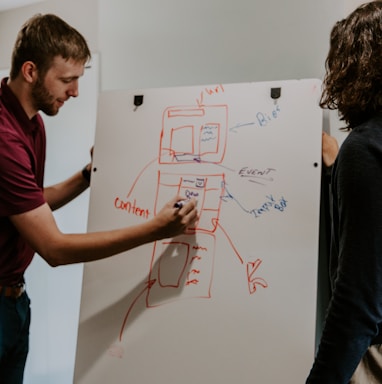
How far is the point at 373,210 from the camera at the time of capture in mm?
747

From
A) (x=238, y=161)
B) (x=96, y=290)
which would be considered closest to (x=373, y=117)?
(x=238, y=161)

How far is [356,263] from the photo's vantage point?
758mm

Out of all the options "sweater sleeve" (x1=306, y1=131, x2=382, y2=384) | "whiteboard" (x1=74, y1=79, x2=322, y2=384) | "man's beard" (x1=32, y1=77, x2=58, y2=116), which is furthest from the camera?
"man's beard" (x1=32, y1=77, x2=58, y2=116)

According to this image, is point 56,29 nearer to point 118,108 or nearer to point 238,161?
point 118,108

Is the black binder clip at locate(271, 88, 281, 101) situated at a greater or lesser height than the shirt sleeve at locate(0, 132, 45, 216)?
greater

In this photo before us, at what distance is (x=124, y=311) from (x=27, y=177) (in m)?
0.49

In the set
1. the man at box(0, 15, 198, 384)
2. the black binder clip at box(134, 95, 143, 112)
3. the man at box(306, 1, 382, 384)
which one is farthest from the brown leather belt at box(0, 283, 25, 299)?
the man at box(306, 1, 382, 384)

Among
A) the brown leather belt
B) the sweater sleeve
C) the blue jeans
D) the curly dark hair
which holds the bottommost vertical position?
the blue jeans

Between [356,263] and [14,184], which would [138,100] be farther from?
[356,263]

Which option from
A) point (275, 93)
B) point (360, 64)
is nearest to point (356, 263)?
point (360, 64)

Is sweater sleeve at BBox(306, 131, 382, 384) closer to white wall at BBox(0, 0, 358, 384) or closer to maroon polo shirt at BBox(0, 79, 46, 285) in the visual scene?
white wall at BBox(0, 0, 358, 384)

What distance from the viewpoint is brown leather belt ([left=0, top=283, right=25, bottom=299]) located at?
137 centimetres

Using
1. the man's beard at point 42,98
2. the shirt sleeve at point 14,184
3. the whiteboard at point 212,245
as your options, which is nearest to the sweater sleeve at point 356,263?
the whiteboard at point 212,245

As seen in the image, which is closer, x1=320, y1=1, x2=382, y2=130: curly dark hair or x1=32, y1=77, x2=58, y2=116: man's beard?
x1=320, y1=1, x2=382, y2=130: curly dark hair
